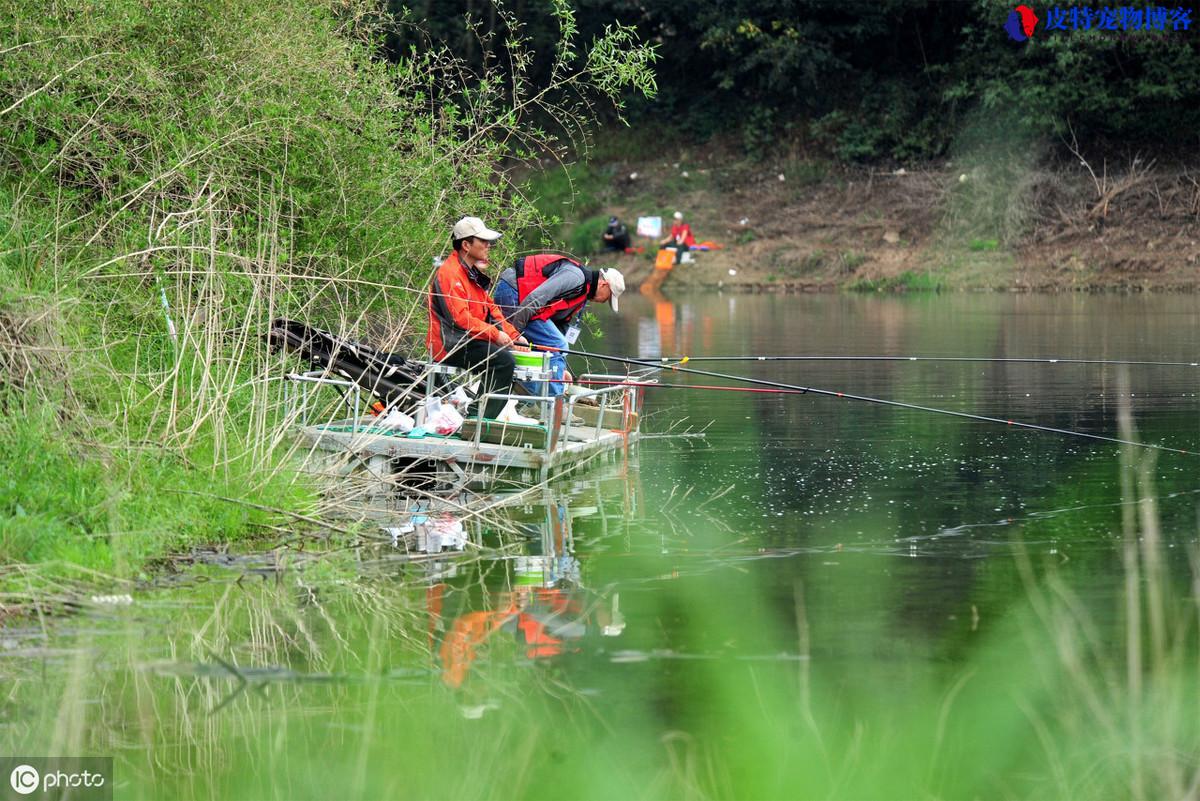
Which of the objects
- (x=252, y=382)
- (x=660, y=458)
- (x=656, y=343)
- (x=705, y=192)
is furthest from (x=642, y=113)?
(x=252, y=382)

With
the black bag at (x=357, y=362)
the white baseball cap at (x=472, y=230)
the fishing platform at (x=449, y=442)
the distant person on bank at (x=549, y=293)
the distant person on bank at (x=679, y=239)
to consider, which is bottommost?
the fishing platform at (x=449, y=442)

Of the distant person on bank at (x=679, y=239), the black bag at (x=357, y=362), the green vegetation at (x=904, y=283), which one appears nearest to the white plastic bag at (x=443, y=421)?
the black bag at (x=357, y=362)

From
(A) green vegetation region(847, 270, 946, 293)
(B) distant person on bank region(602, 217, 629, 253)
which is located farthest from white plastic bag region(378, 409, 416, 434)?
(B) distant person on bank region(602, 217, 629, 253)

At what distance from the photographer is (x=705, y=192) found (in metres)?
48.2

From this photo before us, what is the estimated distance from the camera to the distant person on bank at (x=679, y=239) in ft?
143

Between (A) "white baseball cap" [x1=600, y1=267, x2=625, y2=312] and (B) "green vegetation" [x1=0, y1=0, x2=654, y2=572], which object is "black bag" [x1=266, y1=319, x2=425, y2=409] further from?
(A) "white baseball cap" [x1=600, y1=267, x2=625, y2=312]

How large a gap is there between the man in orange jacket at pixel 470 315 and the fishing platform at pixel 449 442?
159 millimetres

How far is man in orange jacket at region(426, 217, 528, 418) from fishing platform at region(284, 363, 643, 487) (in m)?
0.16

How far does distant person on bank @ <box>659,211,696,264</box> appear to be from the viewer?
4353 centimetres

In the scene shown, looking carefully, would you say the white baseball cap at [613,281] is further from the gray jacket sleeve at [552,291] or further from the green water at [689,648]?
the green water at [689,648]

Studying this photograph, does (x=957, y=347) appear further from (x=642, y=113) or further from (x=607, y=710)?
(x=642, y=113)

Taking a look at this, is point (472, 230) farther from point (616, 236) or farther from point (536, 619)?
point (616, 236)

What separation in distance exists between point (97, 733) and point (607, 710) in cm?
180

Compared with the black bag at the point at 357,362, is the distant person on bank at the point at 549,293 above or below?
above
